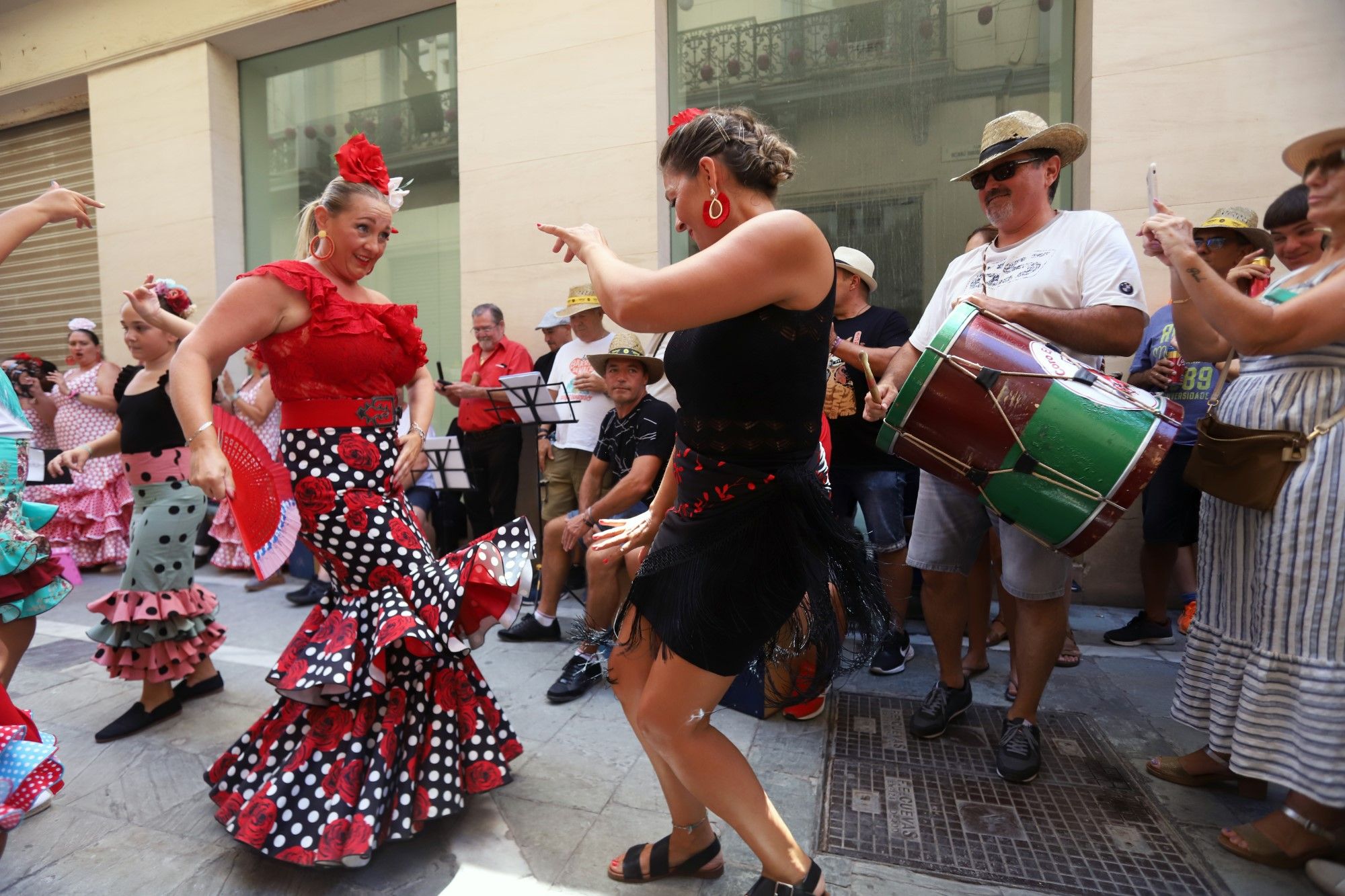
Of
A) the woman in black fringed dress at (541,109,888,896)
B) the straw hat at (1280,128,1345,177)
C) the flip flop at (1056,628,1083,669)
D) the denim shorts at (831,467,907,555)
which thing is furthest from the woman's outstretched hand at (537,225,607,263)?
the flip flop at (1056,628,1083,669)

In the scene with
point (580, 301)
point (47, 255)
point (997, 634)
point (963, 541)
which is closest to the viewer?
point (963, 541)

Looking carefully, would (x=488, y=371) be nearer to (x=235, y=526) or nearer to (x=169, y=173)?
(x=235, y=526)

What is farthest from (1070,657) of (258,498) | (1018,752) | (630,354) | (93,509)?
(93,509)

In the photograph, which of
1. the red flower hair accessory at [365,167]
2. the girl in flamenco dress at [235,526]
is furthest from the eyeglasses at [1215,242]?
the girl in flamenco dress at [235,526]

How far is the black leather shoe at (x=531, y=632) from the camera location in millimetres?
4266

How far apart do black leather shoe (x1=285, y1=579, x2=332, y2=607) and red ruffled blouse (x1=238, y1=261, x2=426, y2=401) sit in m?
3.35

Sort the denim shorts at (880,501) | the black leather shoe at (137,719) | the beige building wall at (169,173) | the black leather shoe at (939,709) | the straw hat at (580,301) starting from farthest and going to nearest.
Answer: the beige building wall at (169,173) → the straw hat at (580,301) → the denim shorts at (880,501) → the black leather shoe at (137,719) → the black leather shoe at (939,709)

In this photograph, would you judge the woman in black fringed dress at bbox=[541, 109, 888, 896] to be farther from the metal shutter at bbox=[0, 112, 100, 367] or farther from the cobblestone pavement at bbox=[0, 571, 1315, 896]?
the metal shutter at bbox=[0, 112, 100, 367]

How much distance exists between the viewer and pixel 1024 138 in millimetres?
2613

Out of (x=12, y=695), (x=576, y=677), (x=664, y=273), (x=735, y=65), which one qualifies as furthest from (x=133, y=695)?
(x=735, y=65)

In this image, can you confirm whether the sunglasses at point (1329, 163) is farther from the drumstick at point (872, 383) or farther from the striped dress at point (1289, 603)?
the drumstick at point (872, 383)

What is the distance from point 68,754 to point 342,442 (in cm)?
207

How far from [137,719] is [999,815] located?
3.65m

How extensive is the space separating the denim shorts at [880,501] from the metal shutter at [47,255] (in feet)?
31.6
